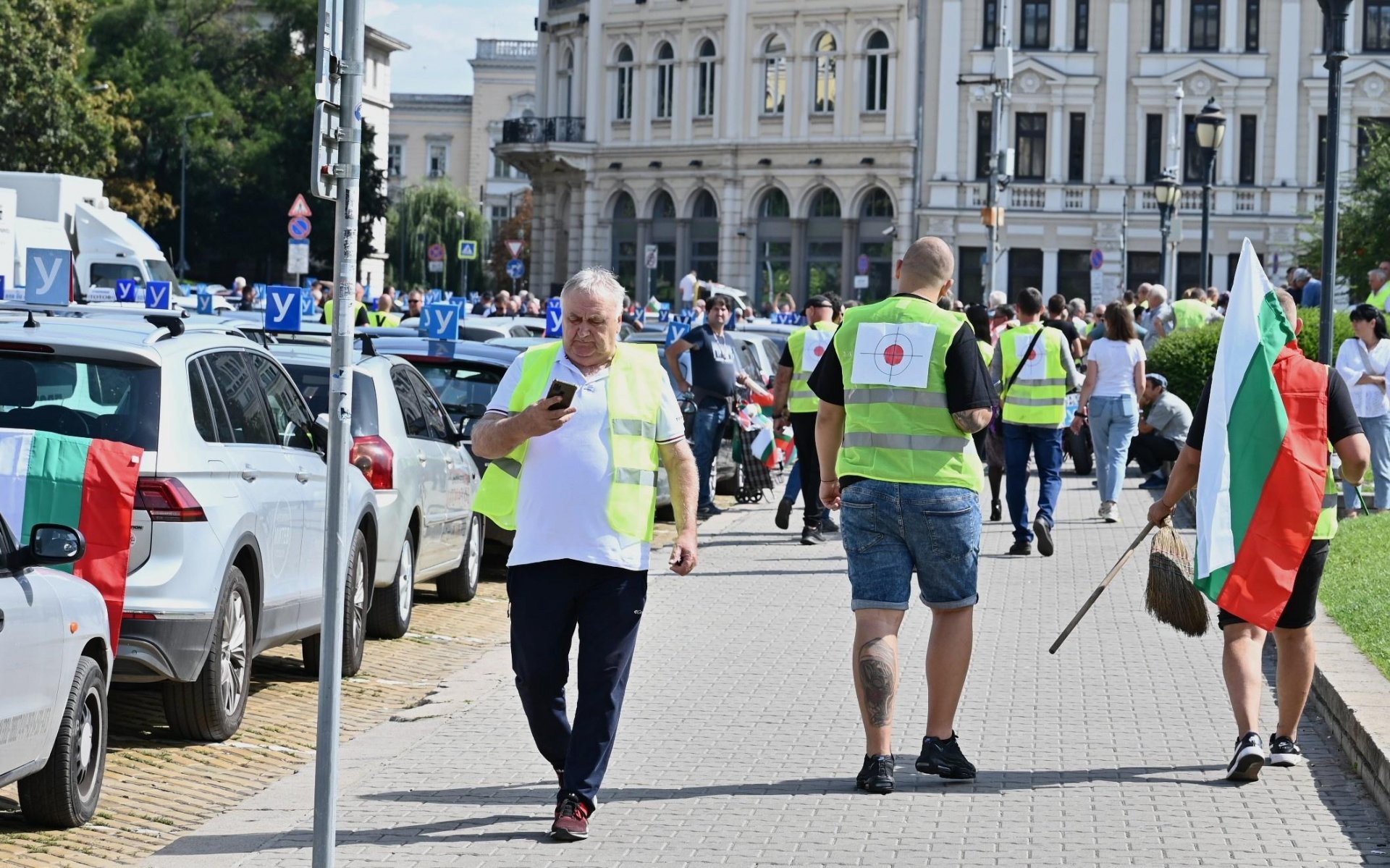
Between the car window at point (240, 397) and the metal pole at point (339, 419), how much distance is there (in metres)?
3.35

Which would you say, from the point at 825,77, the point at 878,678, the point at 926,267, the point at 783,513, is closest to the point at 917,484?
the point at 878,678

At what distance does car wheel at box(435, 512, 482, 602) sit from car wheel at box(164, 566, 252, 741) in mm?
4891

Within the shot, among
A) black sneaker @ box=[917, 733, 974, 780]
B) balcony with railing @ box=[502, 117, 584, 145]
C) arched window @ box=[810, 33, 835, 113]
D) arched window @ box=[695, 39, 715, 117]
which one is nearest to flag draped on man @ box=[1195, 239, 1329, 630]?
black sneaker @ box=[917, 733, 974, 780]

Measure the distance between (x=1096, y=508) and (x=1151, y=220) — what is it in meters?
46.5

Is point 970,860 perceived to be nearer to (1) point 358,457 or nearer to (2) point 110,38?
(1) point 358,457

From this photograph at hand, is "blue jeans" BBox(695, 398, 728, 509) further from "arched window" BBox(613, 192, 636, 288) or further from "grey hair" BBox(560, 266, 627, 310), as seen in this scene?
"arched window" BBox(613, 192, 636, 288)

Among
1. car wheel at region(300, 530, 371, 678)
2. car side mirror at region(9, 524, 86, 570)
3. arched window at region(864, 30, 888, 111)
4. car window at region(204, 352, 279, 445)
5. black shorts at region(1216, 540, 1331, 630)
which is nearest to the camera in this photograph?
car side mirror at region(9, 524, 86, 570)

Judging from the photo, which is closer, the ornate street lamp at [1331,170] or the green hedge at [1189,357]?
the ornate street lamp at [1331,170]

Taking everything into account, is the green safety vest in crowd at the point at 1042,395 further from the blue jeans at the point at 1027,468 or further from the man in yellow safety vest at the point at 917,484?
the man in yellow safety vest at the point at 917,484

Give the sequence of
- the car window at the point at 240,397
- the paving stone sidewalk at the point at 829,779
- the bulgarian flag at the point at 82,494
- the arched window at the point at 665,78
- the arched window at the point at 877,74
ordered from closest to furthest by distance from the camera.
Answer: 1. the paving stone sidewalk at the point at 829,779
2. the bulgarian flag at the point at 82,494
3. the car window at the point at 240,397
4. the arched window at the point at 877,74
5. the arched window at the point at 665,78

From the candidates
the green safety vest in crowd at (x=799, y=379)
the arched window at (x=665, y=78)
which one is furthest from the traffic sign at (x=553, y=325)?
the arched window at (x=665, y=78)

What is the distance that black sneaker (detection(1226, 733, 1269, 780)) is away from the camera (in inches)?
323

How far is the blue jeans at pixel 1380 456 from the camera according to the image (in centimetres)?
1889

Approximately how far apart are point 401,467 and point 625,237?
64.7 metres
